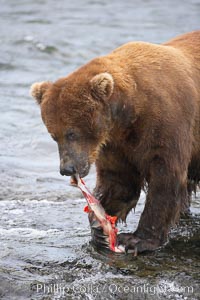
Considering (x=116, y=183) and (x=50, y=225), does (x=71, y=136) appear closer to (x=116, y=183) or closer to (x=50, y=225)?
(x=116, y=183)

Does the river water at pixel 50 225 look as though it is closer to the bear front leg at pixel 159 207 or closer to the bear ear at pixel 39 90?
the bear front leg at pixel 159 207

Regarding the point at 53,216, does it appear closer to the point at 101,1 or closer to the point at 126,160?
the point at 126,160

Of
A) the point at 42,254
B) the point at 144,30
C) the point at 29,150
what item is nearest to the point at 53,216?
the point at 42,254

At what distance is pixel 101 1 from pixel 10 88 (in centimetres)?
973

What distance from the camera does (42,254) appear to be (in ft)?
21.9

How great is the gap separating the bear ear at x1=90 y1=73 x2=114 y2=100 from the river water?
1371mm

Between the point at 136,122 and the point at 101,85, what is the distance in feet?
1.75

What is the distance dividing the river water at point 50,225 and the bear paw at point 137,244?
0.07 metres

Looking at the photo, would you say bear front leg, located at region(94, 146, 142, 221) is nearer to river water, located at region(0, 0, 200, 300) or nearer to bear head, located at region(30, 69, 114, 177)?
river water, located at region(0, 0, 200, 300)

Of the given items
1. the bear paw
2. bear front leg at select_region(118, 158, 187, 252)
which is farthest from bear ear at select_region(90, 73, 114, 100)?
the bear paw

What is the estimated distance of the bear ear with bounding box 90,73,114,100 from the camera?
6.23 m

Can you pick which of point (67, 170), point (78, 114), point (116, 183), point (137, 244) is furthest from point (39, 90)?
point (137, 244)

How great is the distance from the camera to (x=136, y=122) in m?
6.58

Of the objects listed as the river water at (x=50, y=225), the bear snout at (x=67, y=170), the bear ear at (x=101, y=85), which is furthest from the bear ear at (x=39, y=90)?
the river water at (x=50, y=225)
